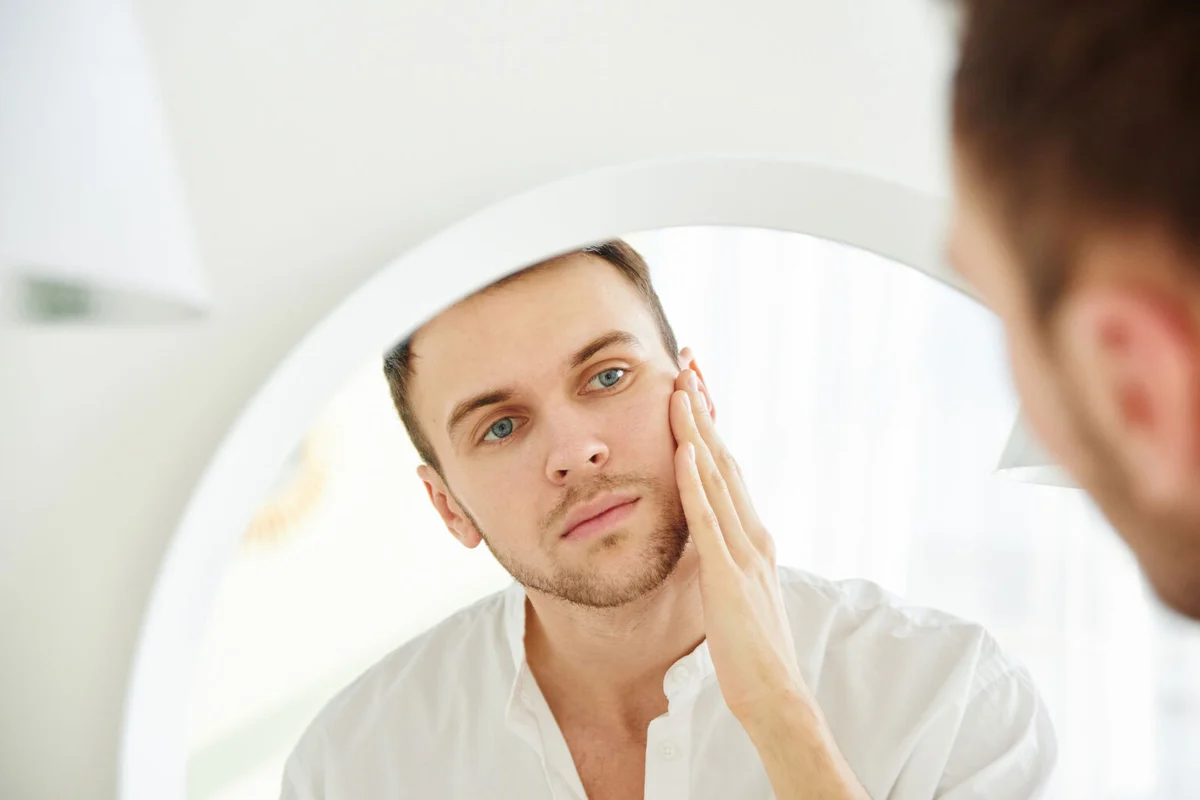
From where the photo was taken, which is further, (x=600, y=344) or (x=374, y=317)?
(x=600, y=344)

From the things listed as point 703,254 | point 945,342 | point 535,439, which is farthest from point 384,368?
point 945,342

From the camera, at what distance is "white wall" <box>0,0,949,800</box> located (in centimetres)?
52

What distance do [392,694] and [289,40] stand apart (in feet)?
1.44

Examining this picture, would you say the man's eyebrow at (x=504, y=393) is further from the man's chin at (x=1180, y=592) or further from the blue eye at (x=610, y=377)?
the man's chin at (x=1180, y=592)

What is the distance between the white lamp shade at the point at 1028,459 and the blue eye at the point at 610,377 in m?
0.35

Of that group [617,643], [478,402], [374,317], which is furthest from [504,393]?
[617,643]

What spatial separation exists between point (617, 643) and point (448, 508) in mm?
164

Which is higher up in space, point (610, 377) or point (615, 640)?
point (610, 377)

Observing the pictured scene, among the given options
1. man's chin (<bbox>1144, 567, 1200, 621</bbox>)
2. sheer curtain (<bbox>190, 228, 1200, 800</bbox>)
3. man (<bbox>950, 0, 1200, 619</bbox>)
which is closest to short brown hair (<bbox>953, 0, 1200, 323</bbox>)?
man (<bbox>950, 0, 1200, 619</bbox>)

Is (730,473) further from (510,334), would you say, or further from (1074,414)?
(1074,414)

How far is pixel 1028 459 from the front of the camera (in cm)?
80

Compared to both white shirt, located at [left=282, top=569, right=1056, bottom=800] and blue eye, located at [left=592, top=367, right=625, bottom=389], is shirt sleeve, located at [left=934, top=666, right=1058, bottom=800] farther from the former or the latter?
blue eye, located at [left=592, top=367, right=625, bottom=389]

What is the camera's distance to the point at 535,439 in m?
0.65

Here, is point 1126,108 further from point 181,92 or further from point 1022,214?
point 181,92
